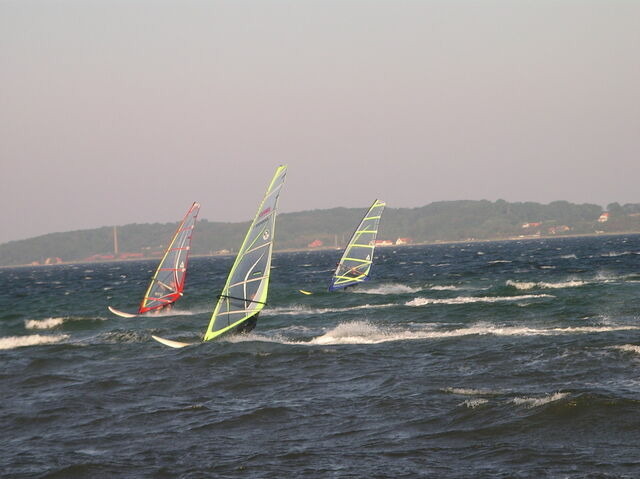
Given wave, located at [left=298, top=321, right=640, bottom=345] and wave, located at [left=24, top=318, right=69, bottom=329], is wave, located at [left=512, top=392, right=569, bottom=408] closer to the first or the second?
wave, located at [left=298, top=321, right=640, bottom=345]

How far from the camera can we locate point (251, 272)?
25328 millimetres

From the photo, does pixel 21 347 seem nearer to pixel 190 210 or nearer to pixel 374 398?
pixel 190 210

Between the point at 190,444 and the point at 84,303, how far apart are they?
44884mm

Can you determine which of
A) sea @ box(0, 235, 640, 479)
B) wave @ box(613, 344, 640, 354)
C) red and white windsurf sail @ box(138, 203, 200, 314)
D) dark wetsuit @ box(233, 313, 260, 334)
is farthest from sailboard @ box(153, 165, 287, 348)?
red and white windsurf sail @ box(138, 203, 200, 314)

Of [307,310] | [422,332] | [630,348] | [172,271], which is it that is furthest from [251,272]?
[172,271]

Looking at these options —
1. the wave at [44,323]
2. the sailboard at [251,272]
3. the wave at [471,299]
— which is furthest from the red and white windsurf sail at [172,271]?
the sailboard at [251,272]

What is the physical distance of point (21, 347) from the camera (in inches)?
1198

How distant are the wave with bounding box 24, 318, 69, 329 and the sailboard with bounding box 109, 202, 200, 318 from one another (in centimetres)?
303

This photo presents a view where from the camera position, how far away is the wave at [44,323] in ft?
131

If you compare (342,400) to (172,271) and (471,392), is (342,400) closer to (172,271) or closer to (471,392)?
(471,392)

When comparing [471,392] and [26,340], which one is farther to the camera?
[26,340]

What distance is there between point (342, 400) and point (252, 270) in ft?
29.1

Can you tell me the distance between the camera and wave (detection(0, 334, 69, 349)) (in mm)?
31312

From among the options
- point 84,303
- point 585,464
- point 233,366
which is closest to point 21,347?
point 233,366
